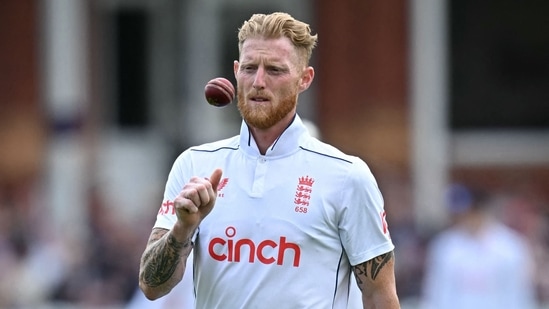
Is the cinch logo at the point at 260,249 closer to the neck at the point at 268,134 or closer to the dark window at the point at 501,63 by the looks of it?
the neck at the point at 268,134

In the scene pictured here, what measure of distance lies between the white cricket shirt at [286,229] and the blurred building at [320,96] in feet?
35.8

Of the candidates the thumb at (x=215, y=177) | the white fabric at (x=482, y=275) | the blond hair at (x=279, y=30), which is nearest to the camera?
the thumb at (x=215, y=177)

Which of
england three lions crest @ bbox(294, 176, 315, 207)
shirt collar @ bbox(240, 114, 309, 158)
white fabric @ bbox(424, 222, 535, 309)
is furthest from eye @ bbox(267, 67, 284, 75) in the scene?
white fabric @ bbox(424, 222, 535, 309)

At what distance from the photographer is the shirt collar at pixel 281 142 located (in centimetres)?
524

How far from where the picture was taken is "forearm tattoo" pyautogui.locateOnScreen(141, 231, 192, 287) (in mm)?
5039

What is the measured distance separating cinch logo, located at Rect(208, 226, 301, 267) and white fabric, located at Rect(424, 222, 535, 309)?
6.47 meters

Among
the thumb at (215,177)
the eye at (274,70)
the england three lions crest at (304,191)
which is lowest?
the england three lions crest at (304,191)

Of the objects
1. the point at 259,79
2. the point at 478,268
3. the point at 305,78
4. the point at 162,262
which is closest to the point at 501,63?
the point at 478,268

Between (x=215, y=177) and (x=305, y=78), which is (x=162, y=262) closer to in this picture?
(x=215, y=177)

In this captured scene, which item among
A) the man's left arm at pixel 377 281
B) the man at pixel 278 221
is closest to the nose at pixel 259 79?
the man at pixel 278 221

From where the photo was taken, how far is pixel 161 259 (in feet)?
16.7

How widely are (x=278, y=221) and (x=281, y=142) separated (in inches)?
12.2

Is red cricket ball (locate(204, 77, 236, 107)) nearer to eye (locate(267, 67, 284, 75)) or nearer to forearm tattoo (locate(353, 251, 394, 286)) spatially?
eye (locate(267, 67, 284, 75))

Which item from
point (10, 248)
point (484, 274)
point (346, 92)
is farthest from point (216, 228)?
point (346, 92)
